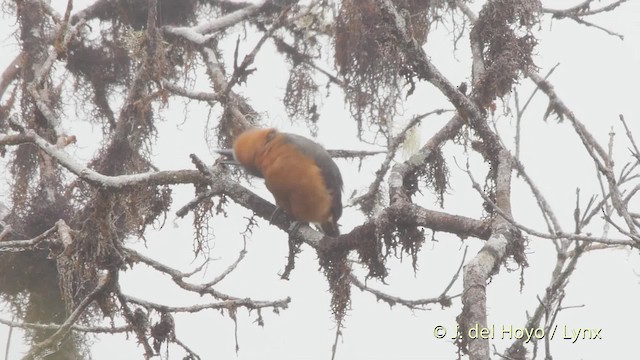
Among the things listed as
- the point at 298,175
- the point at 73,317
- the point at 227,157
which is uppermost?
the point at 227,157

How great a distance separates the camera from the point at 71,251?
10.4ft

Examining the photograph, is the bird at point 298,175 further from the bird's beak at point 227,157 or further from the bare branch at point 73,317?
the bare branch at point 73,317

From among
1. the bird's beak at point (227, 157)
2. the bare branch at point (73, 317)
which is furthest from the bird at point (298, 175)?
the bare branch at point (73, 317)

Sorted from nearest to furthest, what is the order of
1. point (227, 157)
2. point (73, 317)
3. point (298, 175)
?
point (73, 317)
point (298, 175)
point (227, 157)

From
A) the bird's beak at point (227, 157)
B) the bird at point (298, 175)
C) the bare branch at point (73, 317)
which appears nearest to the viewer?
the bare branch at point (73, 317)

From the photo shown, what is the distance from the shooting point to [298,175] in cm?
336

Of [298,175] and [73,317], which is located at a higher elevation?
[298,175]

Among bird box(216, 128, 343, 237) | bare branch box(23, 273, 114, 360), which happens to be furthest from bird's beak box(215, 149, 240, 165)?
bare branch box(23, 273, 114, 360)

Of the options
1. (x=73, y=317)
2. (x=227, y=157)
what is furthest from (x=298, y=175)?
(x=73, y=317)

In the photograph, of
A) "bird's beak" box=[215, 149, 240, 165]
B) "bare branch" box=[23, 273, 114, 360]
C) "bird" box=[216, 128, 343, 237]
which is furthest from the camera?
"bird's beak" box=[215, 149, 240, 165]

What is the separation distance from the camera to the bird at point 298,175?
11.0ft

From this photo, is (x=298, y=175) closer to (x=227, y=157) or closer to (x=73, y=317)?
(x=227, y=157)

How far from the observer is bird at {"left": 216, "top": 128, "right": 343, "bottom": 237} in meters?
3.34

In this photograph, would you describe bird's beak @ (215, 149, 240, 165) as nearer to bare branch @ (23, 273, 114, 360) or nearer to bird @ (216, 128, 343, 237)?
bird @ (216, 128, 343, 237)
